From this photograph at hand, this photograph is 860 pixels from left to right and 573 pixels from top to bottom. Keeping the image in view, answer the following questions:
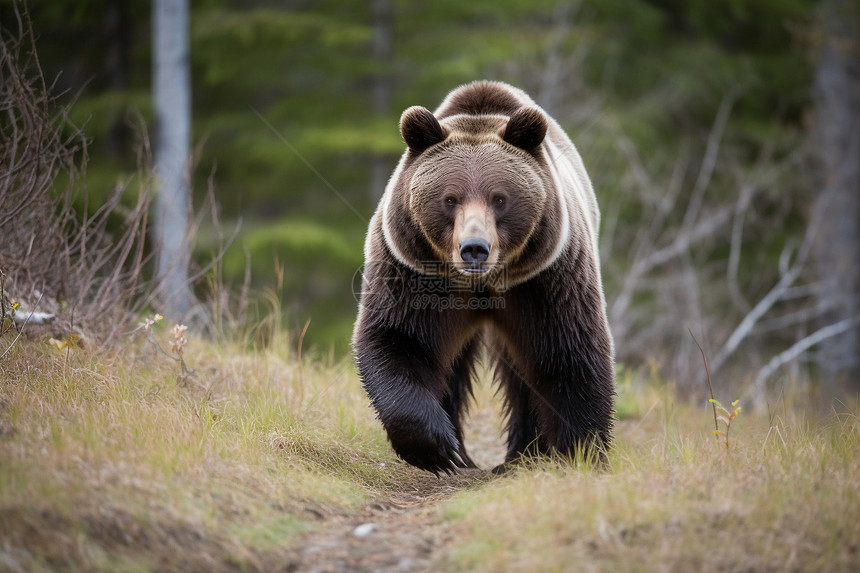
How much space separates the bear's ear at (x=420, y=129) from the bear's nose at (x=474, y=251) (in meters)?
0.84

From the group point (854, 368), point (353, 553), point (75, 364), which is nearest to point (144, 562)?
point (353, 553)

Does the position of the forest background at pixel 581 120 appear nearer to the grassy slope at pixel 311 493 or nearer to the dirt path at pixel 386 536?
the grassy slope at pixel 311 493

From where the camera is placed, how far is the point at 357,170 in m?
13.0

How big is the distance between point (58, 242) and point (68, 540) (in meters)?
2.89

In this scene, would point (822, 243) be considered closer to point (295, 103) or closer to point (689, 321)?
point (689, 321)

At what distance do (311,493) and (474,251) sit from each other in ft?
4.35

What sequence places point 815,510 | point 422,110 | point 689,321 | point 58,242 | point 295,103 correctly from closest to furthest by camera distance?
point 815,510
point 422,110
point 58,242
point 689,321
point 295,103

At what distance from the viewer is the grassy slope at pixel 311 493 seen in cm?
275

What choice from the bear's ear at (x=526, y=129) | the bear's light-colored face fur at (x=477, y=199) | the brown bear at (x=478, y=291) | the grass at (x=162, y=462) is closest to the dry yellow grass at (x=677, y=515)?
the brown bear at (x=478, y=291)

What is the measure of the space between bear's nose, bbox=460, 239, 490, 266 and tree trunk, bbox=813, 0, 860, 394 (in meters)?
9.57

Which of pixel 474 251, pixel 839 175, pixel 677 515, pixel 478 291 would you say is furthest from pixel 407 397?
pixel 839 175

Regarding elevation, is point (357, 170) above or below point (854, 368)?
above

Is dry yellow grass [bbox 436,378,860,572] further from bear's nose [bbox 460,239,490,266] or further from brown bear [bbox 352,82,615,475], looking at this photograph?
bear's nose [bbox 460,239,490,266]

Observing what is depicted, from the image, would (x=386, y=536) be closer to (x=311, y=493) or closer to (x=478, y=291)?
(x=311, y=493)
